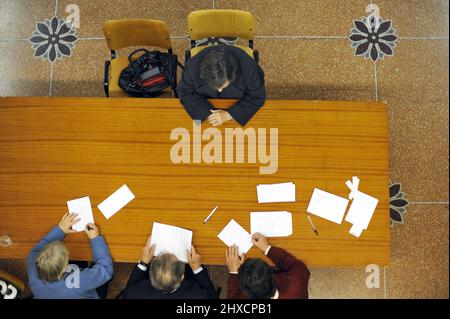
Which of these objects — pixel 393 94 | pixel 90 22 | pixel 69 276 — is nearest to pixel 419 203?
pixel 393 94

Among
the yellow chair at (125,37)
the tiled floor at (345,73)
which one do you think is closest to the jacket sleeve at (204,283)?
the tiled floor at (345,73)

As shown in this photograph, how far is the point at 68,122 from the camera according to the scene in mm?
2186

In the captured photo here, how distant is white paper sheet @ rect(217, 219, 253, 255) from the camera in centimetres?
211

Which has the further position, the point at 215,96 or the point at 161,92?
the point at 161,92

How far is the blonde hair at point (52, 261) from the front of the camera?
6.70ft

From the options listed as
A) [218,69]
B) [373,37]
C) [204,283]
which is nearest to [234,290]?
[204,283]

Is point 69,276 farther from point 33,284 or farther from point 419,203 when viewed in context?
point 419,203

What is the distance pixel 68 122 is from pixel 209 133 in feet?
2.79

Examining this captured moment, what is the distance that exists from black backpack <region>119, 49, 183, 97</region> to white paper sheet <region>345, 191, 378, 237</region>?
1.40 metres

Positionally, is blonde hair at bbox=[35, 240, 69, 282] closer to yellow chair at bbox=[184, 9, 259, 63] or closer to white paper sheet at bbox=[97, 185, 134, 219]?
white paper sheet at bbox=[97, 185, 134, 219]

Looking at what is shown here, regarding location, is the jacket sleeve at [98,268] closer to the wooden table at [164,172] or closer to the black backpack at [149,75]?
the wooden table at [164,172]

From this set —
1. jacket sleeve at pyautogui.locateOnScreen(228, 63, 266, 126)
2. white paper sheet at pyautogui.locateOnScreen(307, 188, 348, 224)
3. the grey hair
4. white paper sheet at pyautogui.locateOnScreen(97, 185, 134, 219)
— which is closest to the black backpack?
jacket sleeve at pyautogui.locateOnScreen(228, 63, 266, 126)

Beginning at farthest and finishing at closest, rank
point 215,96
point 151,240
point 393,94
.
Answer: point 393,94 → point 215,96 → point 151,240

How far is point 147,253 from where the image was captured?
2.11 m
